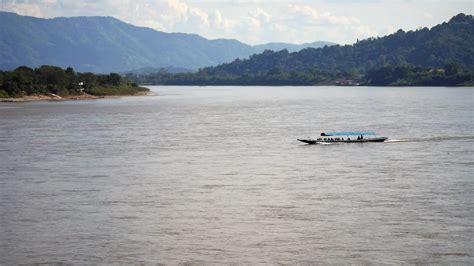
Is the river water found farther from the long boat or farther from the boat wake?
the long boat

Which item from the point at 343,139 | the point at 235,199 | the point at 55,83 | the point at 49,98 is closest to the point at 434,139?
the point at 343,139

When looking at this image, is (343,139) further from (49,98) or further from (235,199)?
(49,98)

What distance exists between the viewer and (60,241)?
27188mm

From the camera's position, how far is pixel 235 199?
33844 millimetres

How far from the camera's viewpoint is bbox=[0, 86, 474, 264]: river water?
26047 millimetres

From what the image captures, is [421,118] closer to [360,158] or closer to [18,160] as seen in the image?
[360,158]

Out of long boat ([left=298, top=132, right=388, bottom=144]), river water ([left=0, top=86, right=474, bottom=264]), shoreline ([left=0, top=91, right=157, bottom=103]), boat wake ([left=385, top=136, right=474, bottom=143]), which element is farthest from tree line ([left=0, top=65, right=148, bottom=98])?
boat wake ([left=385, top=136, right=474, bottom=143])

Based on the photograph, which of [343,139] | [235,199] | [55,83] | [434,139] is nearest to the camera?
[235,199]

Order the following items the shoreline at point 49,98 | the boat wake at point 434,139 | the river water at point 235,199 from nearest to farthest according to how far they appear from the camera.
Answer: the river water at point 235,199, the boat wake at point 434,139, the shoreline at point 49,98

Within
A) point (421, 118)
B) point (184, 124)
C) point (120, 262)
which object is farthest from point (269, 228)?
point (421, 118)

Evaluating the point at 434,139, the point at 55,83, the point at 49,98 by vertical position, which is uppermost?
the point at 55,83

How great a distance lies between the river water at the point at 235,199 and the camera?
2605cm

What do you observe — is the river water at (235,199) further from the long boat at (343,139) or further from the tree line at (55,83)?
the tree line at (55,83)

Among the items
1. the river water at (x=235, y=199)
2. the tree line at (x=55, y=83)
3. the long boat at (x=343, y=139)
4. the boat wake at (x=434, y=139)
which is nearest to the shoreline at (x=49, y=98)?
the tree line at (x=55, y=83)
